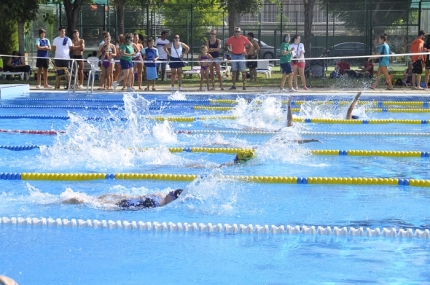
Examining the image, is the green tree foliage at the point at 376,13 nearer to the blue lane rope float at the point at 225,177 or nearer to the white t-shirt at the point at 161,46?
the white t-shirt at the point at 161,46

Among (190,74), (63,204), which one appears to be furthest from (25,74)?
(63,204)

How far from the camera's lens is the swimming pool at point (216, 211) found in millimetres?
5438

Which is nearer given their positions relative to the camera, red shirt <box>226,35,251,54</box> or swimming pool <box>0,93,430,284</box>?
swimming pool <box>0,93,430,284</box>

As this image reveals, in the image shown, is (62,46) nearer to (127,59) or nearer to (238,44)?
(127,59)

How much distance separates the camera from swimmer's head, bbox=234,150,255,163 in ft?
29.3

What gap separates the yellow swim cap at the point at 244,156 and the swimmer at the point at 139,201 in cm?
199

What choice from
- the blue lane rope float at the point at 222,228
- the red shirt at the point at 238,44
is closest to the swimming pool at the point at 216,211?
the blue lane rope float at the point at 222,228

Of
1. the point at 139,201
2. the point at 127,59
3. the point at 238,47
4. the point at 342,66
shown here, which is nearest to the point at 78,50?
the point at 127,59

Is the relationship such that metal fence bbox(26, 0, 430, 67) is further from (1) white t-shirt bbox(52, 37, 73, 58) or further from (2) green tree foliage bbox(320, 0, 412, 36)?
(1) white t-shirt bbox(52, 37, 73, 58)

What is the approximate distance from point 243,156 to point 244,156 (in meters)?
0.02

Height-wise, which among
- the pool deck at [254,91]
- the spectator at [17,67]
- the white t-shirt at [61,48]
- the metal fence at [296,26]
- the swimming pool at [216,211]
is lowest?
the swimming pool at [216,211]

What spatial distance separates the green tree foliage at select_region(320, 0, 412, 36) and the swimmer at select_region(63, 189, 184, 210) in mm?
18380

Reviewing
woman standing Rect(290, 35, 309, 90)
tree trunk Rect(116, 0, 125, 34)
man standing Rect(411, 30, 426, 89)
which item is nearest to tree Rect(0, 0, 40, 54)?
tree trunk Rect(116, 0, 125, 34)

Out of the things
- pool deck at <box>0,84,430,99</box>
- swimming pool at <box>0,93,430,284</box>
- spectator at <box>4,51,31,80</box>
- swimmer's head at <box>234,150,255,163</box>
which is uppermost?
spectator at <box>4,51,31,80</box>
